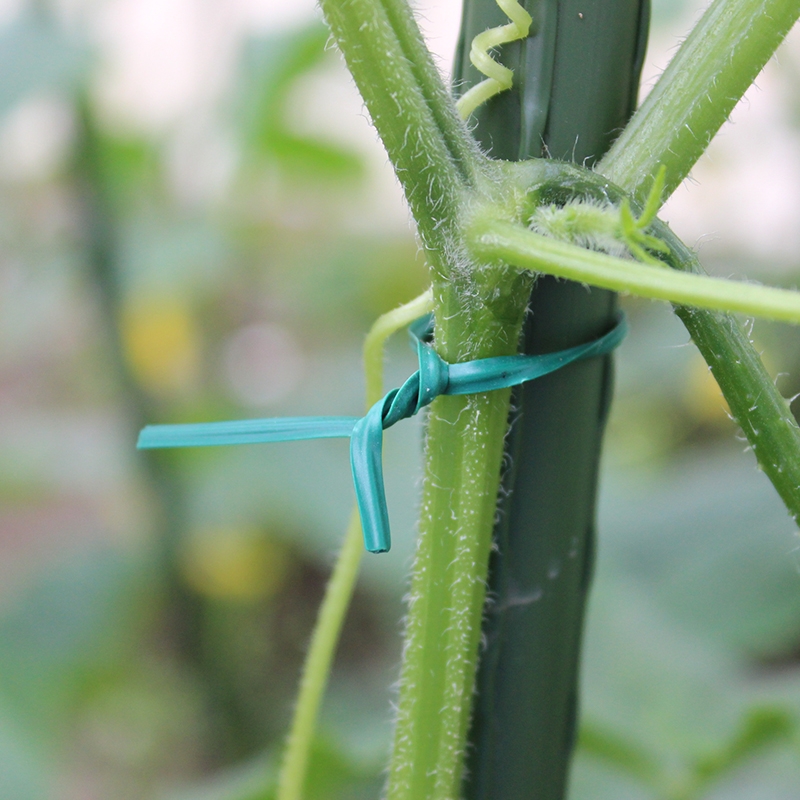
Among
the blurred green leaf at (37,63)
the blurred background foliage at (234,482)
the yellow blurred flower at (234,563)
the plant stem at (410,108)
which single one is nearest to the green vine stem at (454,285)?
the plant stem at (410,108)

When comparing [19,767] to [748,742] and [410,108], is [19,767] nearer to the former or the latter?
[748,742]

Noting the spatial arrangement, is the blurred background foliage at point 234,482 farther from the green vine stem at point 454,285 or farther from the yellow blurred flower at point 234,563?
the green vine stem at point 454,285

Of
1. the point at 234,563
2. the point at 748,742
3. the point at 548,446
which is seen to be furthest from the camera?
the point at 234,563

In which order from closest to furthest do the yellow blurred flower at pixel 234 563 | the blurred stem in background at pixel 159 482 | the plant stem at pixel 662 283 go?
the plant stem at pixel 662 283, the blurred stem in background at pixel 159 482, the yellow blurred flower at pixel 234 563

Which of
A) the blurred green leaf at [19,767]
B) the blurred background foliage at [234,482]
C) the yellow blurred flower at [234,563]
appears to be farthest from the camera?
the yellow blurred flower at [234,563]

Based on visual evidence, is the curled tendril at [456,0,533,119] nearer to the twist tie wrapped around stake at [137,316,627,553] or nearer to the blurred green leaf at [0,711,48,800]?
the twist tie wrapped around stake at [137,316,627,553]

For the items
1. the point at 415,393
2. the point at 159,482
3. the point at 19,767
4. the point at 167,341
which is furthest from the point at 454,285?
the point at 167,341
